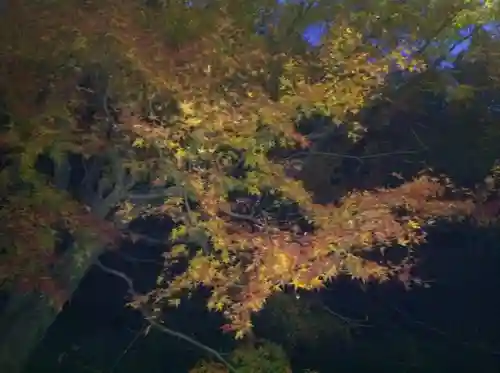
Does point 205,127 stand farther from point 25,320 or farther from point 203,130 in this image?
point 25,320

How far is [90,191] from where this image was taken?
3.96m

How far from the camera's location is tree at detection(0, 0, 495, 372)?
114 inches

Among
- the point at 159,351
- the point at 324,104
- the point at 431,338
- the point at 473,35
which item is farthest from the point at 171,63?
the point at 431,338

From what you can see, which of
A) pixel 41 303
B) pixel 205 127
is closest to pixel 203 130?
pixel 205 127

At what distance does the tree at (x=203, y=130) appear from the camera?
289 cm

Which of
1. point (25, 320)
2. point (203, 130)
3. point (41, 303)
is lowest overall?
point (25, 320)

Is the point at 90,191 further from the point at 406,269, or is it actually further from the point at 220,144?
the point at 406,269

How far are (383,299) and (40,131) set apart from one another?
3.52 metres

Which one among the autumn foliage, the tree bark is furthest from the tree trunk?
the autumn foliage

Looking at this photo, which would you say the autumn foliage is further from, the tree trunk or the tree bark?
the tree trunk

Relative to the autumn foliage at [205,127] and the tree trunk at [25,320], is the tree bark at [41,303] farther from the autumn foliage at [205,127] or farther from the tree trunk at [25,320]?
the autumn foliage at [205,127]

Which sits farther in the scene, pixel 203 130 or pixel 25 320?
pixel 25 320

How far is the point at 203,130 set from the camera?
290 centimetres

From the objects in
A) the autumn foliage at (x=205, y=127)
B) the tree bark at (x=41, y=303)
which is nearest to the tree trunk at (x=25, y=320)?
the tree bark at (x=41, y=303)
